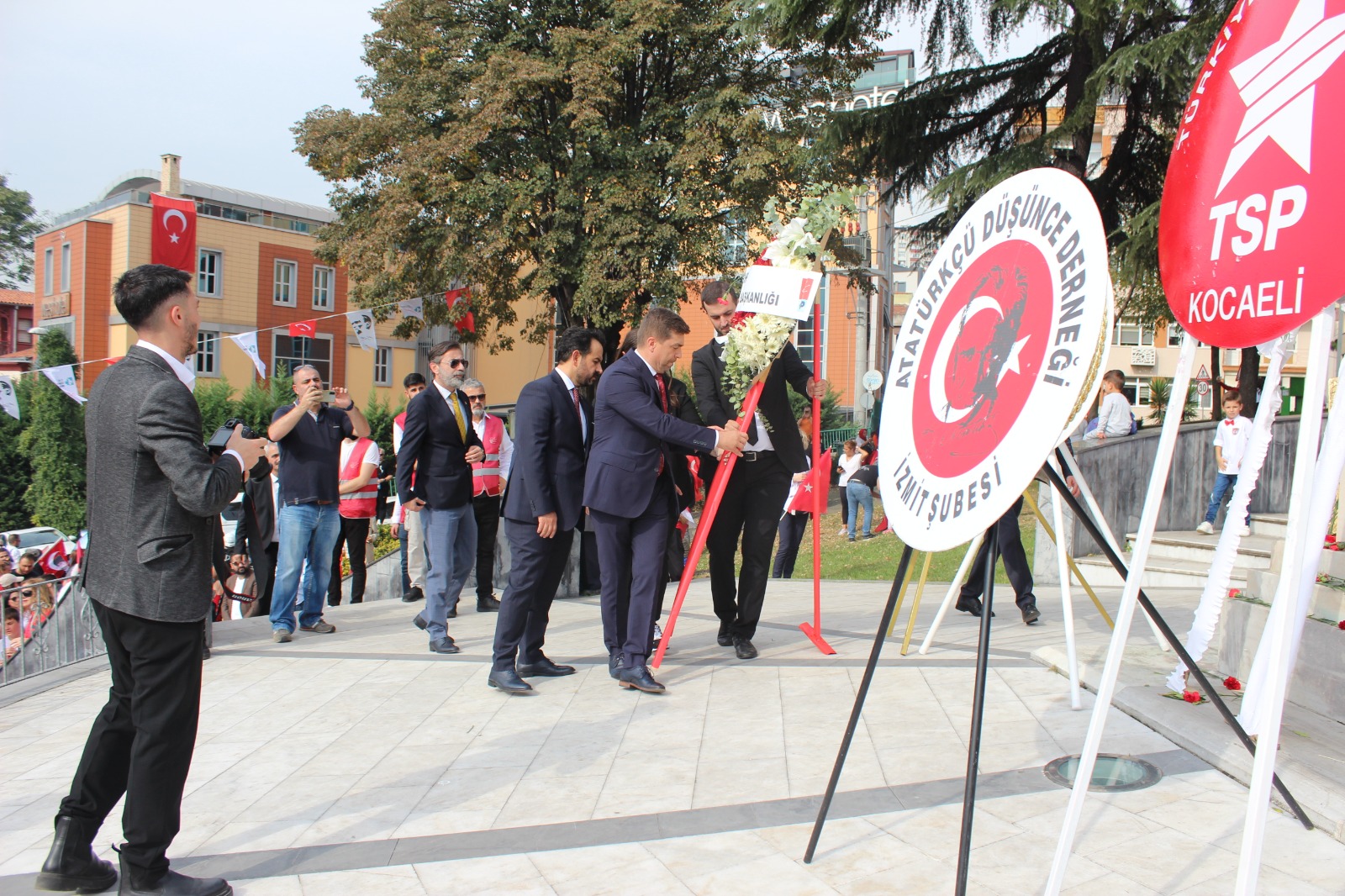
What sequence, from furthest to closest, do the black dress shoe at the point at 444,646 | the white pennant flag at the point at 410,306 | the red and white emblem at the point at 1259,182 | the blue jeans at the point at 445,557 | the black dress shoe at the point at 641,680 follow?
the white pennant flag at the point at 410,306
the blue jeans at the point at 445,557
the black dress shoe at the point at 444,646
the black dress shoe at the point at 641,680
the red and white emblem at the point at 1259,182

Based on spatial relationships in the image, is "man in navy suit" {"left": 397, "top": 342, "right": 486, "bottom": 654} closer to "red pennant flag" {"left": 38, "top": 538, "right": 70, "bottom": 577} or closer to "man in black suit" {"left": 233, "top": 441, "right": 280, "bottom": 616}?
"man in black suit" {"left": 233, "top": 441, "right": 280, "bottom": 616}

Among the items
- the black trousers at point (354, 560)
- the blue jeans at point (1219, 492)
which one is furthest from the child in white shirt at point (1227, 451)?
the black trousers at point (354, 560)

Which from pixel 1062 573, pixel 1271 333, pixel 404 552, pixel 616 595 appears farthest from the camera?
pixel 404 552

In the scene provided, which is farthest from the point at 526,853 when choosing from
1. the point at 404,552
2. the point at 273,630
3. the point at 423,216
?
the point at 423,216

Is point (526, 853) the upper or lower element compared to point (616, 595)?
lower

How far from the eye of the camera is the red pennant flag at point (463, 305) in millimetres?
22734

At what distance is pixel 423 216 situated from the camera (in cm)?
2278

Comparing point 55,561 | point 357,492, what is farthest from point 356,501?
point 55,561

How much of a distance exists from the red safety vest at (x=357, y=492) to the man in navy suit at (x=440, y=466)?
90.2 inches

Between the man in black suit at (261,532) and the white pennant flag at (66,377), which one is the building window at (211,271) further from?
the man in black suit at (261,532)

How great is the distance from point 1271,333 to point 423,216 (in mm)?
22092

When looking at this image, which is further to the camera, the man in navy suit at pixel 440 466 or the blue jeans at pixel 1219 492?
the blue jeans at pixel 1219 492

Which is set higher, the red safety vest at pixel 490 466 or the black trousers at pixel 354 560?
the red safety vest at pixel 490 466

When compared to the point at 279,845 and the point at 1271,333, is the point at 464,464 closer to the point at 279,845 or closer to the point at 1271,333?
the point at 279,845
